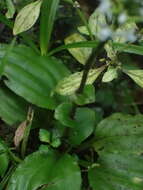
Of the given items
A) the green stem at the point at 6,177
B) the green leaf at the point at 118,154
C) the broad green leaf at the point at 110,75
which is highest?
the broad green leaf at the point at 110,75

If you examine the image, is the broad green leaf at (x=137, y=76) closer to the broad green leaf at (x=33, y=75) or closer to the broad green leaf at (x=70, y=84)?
the broad green leaf at (x=70, y=84)

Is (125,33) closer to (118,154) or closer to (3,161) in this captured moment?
(118,154)

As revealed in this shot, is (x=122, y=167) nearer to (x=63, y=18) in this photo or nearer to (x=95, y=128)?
(x=95, y=128)

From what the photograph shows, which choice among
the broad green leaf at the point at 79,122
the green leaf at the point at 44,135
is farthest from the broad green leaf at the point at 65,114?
the green leaf at the point at 44,135

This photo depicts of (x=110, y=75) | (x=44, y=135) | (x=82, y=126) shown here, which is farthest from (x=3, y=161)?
(x=110, y=75)

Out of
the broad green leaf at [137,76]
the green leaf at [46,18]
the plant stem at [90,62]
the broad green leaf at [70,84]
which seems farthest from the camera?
the green leaf at [46,18]

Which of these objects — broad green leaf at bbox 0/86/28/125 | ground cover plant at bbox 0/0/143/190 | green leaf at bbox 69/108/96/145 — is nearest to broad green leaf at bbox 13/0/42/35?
ground cover plant at bbox 0/0/143/190
